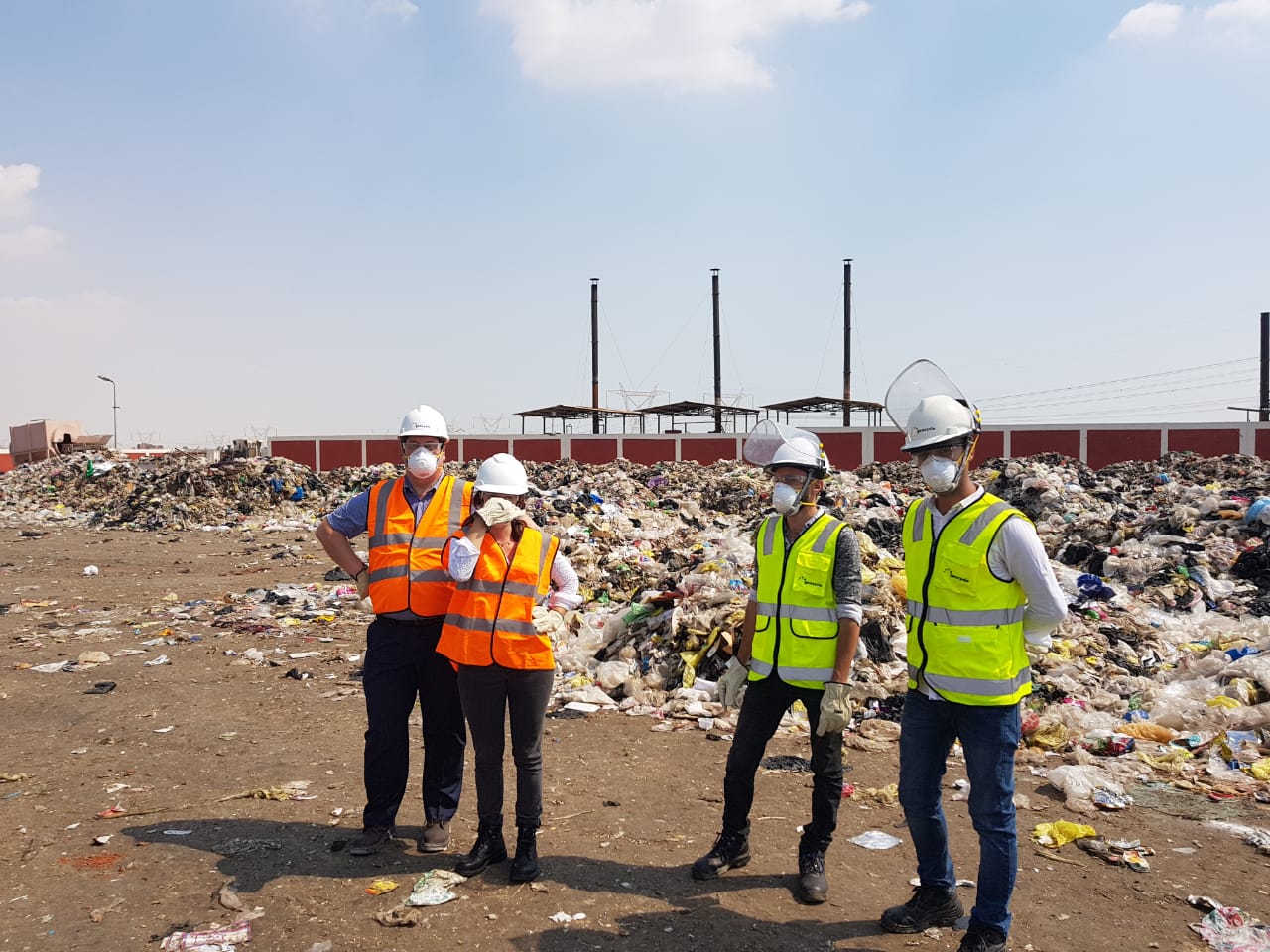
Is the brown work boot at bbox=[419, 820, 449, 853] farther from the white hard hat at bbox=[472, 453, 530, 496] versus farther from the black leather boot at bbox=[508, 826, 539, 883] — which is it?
the white hard hat at bbox=[472, 453, 530, 496]

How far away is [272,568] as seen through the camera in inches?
490

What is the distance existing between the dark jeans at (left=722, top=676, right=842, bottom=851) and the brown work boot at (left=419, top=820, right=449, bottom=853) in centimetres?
119

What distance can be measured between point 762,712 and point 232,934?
6.45ft

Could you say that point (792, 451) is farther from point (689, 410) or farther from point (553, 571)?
point (689, 410)

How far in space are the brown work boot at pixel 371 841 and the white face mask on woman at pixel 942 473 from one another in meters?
2.54

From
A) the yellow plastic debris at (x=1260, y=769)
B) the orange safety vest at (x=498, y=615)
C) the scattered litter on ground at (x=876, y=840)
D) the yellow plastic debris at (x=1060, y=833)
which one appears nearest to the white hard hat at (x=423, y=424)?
the orange safety vest at (x=498, y=615)

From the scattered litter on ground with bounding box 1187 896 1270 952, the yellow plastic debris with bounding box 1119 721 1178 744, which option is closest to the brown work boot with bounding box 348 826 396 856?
the scattered litter on ground with bounding box 1187 896 1270 952

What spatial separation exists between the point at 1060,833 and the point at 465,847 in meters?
2.58

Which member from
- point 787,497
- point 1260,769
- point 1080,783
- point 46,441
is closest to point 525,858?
point 787,497

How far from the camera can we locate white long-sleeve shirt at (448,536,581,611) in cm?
327

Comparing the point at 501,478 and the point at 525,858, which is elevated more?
the point at 501,478

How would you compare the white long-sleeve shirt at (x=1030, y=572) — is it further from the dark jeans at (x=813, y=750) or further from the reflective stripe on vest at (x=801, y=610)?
the dark jeans at (x=813, y=750)

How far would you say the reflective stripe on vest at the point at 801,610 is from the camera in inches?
128

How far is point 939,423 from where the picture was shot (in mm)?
2877
